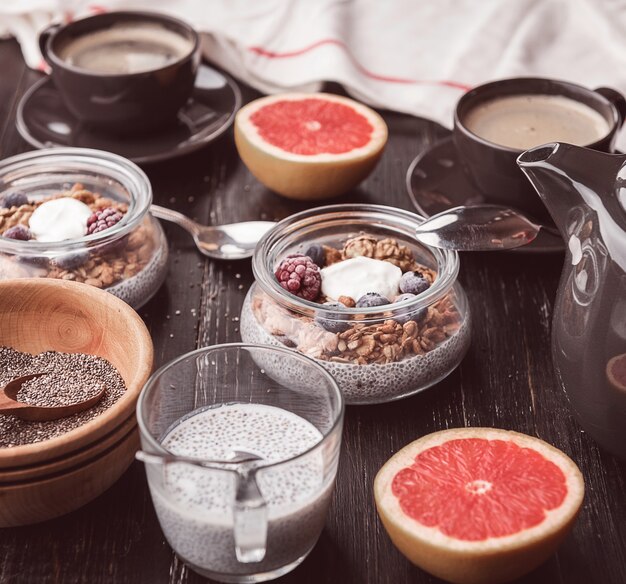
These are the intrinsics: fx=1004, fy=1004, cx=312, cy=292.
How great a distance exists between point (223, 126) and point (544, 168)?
0.96m

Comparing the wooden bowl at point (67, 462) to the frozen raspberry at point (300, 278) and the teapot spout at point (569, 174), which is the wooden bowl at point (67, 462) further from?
the teapot spout at point (569, 174)

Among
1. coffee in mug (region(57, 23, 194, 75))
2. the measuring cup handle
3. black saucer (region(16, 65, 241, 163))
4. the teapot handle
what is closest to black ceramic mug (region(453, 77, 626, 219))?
the teapot handle

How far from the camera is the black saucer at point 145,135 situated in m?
2.03

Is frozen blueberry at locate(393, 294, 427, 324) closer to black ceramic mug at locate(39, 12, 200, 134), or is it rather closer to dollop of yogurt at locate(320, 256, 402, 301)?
dollop of yogurt at locate(320, 256, 402, 301)

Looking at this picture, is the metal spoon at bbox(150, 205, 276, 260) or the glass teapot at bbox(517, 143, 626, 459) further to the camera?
the metal spoon at bbox(150, 205, 276, 260)

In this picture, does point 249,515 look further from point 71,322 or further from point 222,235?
point 222,235

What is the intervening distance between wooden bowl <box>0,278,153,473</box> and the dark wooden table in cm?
16

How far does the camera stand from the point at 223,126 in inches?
82.3

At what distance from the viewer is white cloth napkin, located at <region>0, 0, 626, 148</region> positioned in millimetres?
2230

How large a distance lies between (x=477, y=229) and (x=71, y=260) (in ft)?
2.09

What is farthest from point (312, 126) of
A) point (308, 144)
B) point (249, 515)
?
point (249, 515)

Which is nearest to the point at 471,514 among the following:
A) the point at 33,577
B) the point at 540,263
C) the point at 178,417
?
the point at 178,417

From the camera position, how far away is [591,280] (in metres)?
1.24

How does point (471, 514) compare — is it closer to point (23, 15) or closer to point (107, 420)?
point (107, 420)
